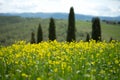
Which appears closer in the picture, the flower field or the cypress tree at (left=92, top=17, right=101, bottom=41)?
the flower field

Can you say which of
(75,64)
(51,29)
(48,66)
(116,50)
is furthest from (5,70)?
(51,29)

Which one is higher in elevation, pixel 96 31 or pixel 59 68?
pixel 59 68

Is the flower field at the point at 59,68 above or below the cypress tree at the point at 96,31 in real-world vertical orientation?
above

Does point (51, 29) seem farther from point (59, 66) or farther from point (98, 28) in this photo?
point (59, 66)

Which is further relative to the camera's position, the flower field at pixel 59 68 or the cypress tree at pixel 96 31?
the cypress tree at pixel 96 31

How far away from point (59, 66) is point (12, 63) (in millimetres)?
2149

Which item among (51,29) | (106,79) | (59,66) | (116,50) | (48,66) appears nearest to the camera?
(106,79)

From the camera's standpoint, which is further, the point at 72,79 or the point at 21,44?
the point at 21,44

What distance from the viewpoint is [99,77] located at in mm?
8906

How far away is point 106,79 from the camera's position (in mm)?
8391

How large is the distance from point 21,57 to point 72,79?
4081mm

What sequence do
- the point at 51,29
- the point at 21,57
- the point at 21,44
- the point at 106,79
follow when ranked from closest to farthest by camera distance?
the point at 106,79 → the point at 21,57 → the point at 21,44 → the point at 51,29

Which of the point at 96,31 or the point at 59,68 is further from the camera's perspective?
the point at 96,31

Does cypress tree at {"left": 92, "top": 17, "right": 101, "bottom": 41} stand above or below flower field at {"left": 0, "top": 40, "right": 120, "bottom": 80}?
below
